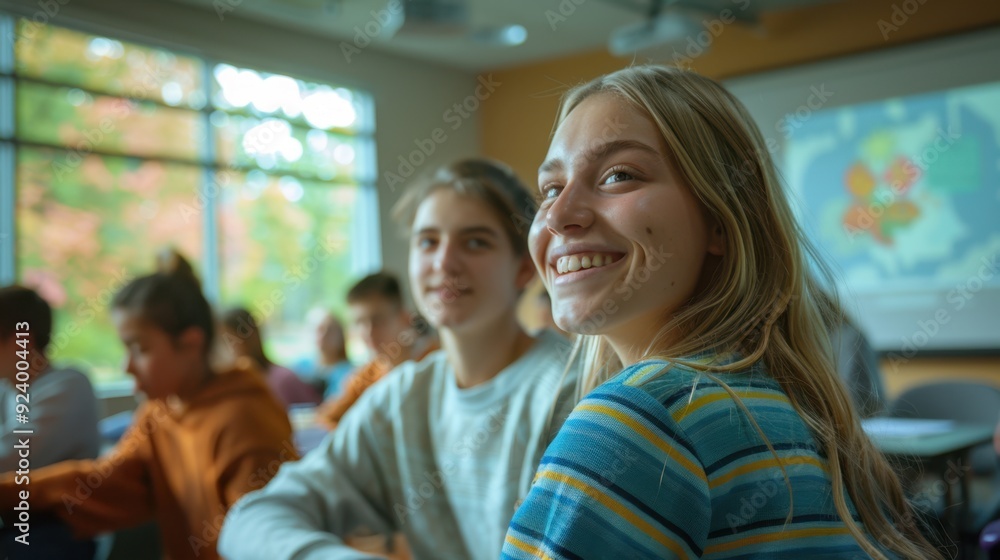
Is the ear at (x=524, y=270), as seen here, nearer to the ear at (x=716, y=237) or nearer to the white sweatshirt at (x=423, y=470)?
the white sweatshirt at (x=423, y=470)

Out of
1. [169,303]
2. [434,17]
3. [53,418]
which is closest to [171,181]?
[434,17]

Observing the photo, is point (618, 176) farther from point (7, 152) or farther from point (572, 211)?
point (7, 152)

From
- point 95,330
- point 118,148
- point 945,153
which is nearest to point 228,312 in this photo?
point 95,330

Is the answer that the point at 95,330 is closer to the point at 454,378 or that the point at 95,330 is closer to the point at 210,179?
the point at 210,179

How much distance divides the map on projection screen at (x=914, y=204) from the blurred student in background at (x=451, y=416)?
14.0ft

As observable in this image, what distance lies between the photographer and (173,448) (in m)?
1.83

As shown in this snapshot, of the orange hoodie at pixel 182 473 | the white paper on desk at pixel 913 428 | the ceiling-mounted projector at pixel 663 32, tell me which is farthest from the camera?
the ceiling-mounted projector at pixel 663 32

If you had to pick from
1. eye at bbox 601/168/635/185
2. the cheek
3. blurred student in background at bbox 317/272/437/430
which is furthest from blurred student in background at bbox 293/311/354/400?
eye at bbox 601/168/635/185

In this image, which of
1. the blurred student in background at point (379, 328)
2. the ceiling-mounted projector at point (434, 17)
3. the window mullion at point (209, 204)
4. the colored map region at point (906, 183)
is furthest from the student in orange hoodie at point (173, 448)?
the window mullion at point (209, 204)

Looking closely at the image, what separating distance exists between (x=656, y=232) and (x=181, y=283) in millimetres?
1563

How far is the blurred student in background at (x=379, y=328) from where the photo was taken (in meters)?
3.39

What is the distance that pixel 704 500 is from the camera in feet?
2.02

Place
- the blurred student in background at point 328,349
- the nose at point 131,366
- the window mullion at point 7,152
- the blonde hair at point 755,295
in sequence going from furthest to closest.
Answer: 1. the window mullion at point 7,152
2. the blurred student in background at point 328,349
3. the nose at point 131,366
4. the blonde hair at point 755,295

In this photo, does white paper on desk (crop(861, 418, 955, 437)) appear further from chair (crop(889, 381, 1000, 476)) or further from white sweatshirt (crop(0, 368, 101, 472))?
white sweatshirt (crop(0, 368, 101, 472))
